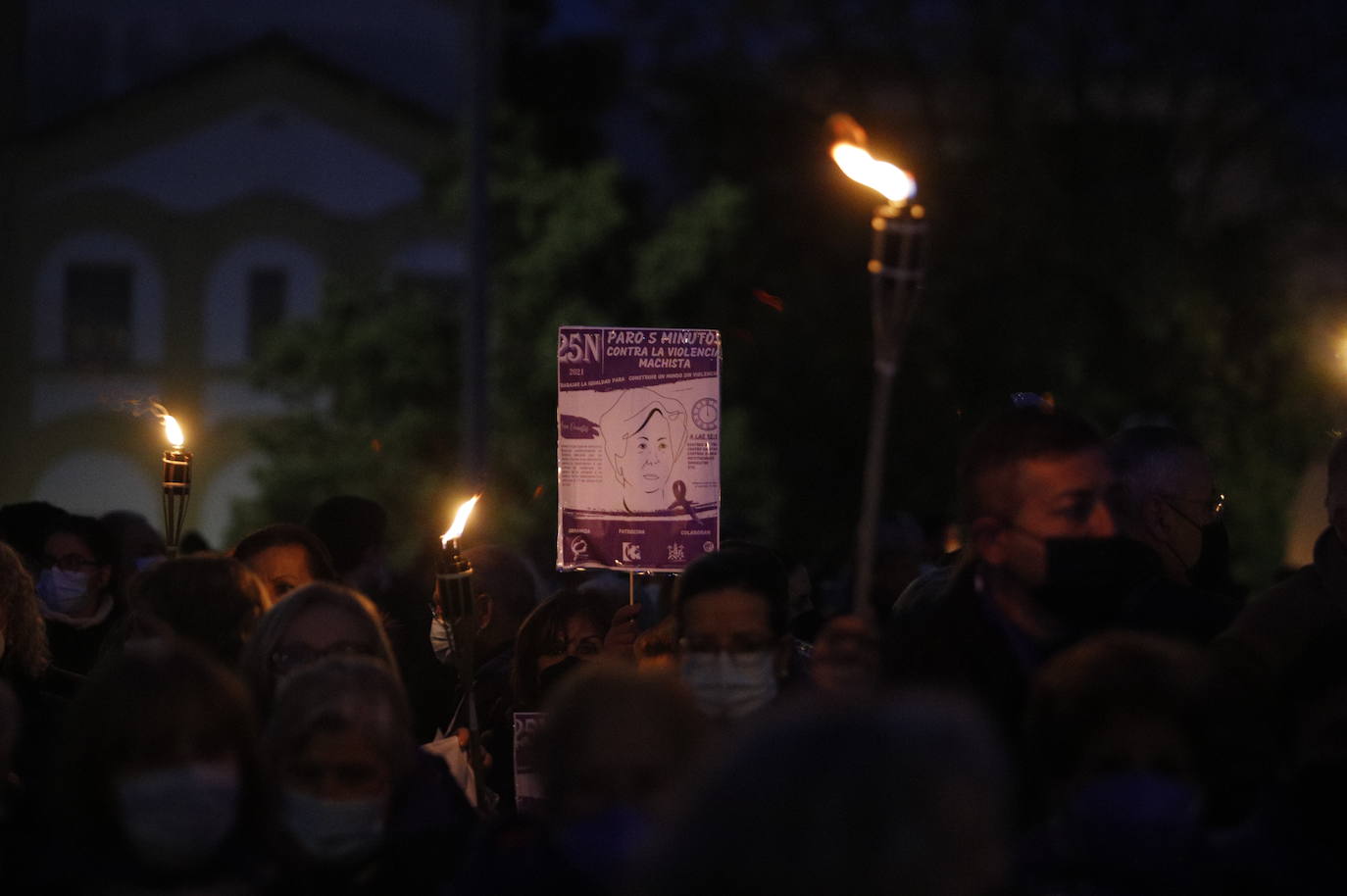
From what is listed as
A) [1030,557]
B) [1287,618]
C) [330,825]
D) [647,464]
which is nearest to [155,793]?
[330,825]

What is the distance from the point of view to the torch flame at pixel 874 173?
4289mm

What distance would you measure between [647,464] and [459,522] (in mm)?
913

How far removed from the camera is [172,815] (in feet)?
11.3

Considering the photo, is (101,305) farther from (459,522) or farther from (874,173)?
(874,173)

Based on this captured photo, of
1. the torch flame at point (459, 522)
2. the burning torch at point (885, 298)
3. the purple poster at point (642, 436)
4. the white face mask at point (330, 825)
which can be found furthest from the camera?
the purple poster at point (642, 436)

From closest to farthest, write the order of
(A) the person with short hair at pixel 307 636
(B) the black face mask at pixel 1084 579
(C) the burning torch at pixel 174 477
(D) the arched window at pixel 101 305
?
(B) the black face mask at pixel 1084 579, (A) the person with short hair at pixel 307 636, (C) the burning torch at pixel 174 477, (D) the arched window at pixel 101 305

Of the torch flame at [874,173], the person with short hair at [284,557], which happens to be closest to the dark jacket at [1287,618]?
the torch flame at [874,173]

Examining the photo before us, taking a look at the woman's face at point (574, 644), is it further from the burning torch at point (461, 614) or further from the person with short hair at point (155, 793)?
the person with short hair at point (155, 793)

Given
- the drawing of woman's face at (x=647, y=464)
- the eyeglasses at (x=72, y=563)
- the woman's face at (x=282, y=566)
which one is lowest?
the eyeglasses at (x=72, y=563)

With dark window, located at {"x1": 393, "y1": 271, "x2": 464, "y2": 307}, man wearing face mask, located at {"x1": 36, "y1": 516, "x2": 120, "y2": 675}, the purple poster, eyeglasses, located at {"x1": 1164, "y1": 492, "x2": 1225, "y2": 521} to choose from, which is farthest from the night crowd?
dark window, located at {"x1": 393, "y1": 271, "x2": 464, "y2": 307}

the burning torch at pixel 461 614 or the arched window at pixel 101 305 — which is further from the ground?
the arched window at pixel 101 305

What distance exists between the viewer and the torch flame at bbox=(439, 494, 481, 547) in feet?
17.7

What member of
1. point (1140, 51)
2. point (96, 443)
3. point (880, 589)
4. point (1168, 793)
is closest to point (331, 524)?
point (880, 589)

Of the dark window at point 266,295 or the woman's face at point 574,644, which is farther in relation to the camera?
the dark window at point 266,295
